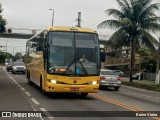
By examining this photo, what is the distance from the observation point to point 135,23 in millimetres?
44719

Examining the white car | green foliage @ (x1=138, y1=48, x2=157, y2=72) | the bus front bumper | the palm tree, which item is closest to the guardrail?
green foliage @ (x1=138, y1=48, x2=157, y2=72)

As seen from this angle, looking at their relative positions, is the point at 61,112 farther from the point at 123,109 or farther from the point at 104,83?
the point at 104,83

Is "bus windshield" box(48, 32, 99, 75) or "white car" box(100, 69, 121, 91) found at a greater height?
"bus windshield" box(48, 32, 99, 75)

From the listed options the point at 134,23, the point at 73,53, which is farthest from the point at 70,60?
the point at 134,23

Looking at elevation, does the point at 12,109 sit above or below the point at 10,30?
below

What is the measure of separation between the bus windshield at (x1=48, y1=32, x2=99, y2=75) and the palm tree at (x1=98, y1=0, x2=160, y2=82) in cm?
2362

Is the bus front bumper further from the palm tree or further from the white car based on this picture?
the palm tree

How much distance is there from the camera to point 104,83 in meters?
30.0

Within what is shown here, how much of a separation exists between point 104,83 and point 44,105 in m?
13.6

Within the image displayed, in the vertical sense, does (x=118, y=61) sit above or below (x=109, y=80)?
above

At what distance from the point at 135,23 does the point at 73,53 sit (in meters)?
25.7

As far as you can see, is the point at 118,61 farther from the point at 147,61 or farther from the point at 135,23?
the point at 135,23

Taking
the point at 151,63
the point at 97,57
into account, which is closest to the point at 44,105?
the point at 97,57

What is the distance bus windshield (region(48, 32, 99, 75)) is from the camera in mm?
19609
